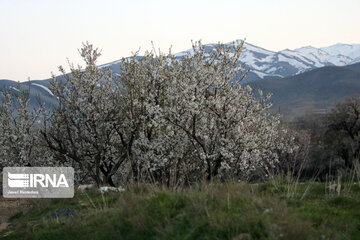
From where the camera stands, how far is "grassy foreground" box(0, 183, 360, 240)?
8094 mm

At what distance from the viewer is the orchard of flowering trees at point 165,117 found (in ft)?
65.5

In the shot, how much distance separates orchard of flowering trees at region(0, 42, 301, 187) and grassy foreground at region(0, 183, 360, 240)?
25.1ft

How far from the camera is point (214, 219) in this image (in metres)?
8.38

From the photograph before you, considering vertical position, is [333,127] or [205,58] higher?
[205,58]

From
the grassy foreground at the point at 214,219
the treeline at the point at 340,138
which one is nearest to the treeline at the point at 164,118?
the grassy foreground at the point at 214,219

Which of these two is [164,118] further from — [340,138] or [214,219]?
[340,138]

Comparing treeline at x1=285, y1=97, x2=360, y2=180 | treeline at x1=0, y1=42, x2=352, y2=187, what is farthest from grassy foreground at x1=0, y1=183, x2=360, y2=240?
treeline at x1=285, y1=97, x2=360, y2=180

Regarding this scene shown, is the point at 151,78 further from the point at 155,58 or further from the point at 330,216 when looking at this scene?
the point at 330,216

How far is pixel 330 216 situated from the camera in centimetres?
973

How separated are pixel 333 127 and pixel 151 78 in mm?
42255

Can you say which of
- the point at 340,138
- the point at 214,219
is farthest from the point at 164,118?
the point at 340,138

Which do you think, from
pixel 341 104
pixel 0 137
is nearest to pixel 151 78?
pixel 0 137

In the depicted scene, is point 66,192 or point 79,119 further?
point 79,119

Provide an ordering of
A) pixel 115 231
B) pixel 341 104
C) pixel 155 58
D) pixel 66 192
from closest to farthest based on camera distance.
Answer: pixel 115 231 → pixel 66 192 → pixel 155 58 → pixel 341 104
